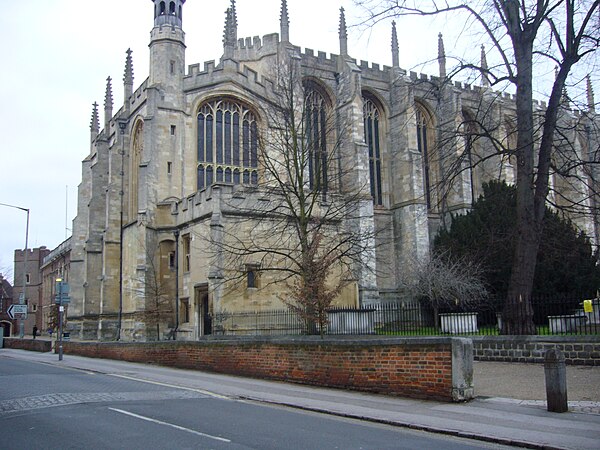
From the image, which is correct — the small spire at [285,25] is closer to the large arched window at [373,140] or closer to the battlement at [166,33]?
the battlement at [166,33]

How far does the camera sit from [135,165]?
37.0 metres

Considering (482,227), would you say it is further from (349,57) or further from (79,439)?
(79,439)

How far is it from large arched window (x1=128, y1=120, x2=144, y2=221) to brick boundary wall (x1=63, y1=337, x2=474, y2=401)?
59.8 ft

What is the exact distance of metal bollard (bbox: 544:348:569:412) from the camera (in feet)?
32.9

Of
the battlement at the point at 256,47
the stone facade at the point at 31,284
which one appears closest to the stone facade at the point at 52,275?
the stone facade at the point at 31,284

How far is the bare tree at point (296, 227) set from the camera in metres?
18.7

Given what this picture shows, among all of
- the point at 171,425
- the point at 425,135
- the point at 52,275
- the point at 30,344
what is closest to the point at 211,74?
the point at 30,344

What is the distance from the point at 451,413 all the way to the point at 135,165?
30196mm

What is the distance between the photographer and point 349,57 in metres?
41.6

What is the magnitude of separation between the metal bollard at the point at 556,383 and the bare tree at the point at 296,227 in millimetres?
8130

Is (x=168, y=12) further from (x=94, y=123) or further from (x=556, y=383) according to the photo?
(x=556, y=383)

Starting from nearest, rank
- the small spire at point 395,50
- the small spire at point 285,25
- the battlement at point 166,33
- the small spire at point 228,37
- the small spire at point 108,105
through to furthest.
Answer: the battlement at point 166,33
the small spire at point 228,37
the small spire at point 285,25
the small spire at point 108,105
the small spire at point 395,50

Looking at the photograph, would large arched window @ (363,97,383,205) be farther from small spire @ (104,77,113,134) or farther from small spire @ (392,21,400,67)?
small spire @ (104,77,113,134)

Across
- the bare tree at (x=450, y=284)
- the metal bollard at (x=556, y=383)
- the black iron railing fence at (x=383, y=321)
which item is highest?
the bare tree at (x=450, y=284)
